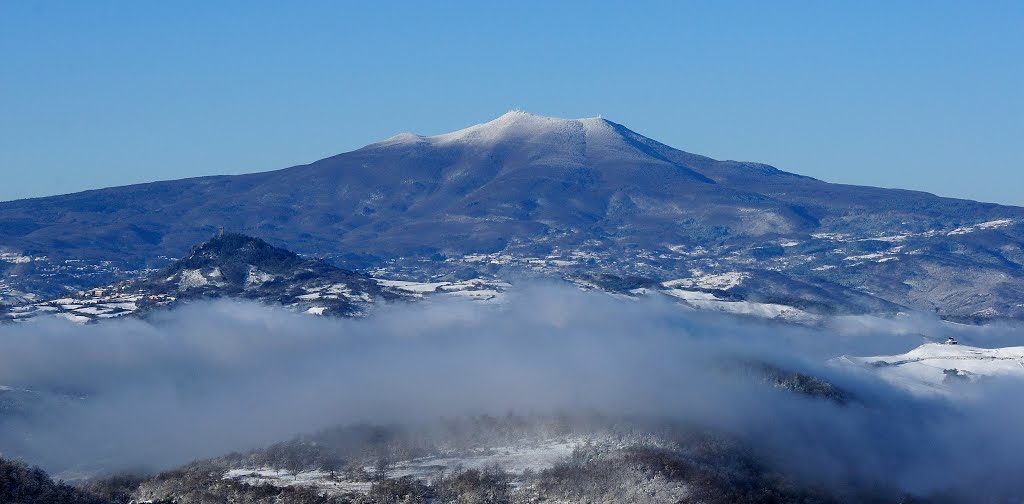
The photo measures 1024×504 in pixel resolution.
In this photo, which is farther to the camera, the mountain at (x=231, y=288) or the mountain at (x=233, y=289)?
the mountain at (x=231, y=288)

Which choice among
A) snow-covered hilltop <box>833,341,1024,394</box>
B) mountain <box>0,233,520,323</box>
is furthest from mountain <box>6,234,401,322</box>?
snow-covered hilltop <box>833,341,1024,394</box>

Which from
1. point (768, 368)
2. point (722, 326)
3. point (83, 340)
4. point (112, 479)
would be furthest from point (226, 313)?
point (112, 479)

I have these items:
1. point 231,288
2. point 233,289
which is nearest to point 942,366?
point 233,289

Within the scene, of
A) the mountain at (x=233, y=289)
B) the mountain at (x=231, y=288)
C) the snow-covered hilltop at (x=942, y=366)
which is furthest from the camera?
the mountain at (x=231, y=288)

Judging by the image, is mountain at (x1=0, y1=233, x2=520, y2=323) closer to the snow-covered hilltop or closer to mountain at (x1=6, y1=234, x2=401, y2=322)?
mountain at (x1=6, y1=234, x2=401, y2=322)

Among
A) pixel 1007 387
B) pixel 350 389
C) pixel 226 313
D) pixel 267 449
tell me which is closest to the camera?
pixel 267 449

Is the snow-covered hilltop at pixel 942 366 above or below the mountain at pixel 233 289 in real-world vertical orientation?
below

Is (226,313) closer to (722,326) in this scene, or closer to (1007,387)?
(722,326)

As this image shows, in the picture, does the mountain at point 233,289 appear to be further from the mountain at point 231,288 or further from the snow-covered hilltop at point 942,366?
the snow-covered hilltop at point 942,366

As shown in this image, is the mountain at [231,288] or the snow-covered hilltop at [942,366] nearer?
the snow-covered hilltop at [942,366]

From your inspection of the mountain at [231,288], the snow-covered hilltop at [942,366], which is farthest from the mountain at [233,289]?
the snow-covered hilltop at [942,366]

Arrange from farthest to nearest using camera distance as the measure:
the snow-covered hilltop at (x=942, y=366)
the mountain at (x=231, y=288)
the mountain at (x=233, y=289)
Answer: the mountain at (x=231, y=288) < the mountain at (x=233, y=289) < the snow-covered hilltop at (x=942, y=366)
